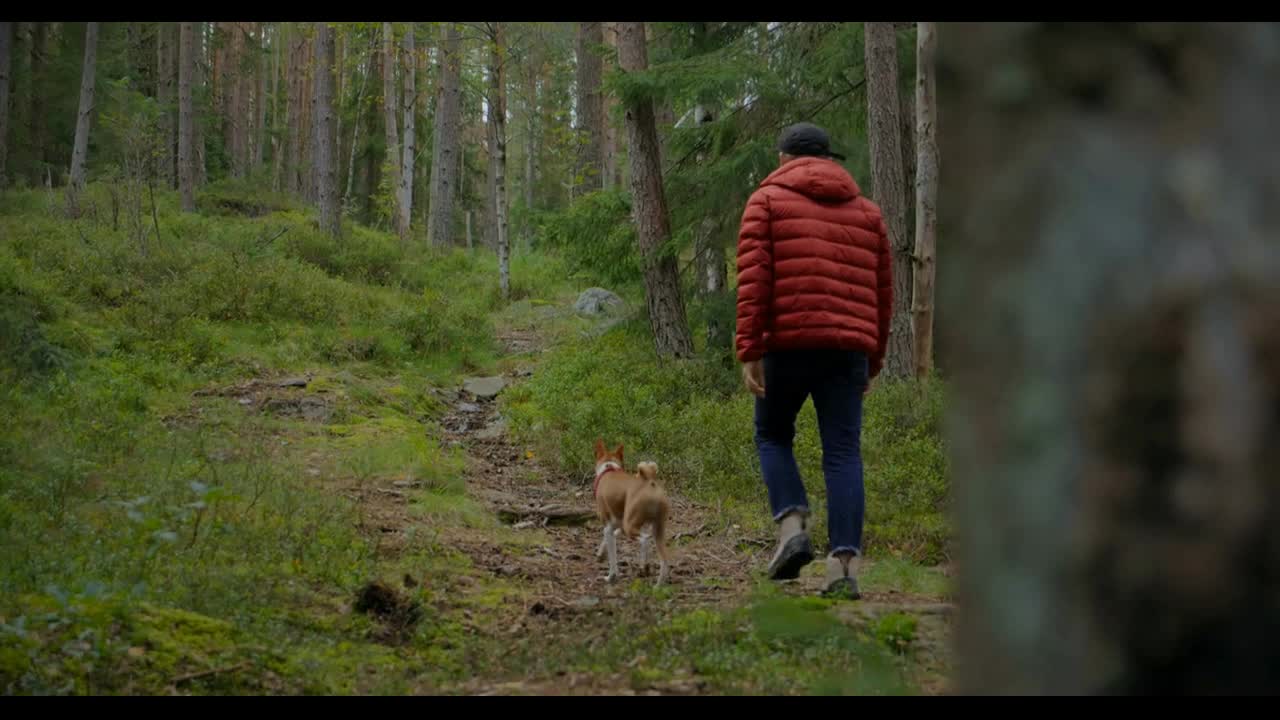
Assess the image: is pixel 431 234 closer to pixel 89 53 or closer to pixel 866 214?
pixel 89 53

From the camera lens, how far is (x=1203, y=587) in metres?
1.01

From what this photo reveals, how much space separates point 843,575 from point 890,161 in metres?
7.04

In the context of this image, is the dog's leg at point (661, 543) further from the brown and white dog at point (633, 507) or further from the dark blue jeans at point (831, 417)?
the dark blue jeans at point (831, 417)

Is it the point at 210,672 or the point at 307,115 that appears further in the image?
the point at 307,115

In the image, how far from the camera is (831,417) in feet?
18.1

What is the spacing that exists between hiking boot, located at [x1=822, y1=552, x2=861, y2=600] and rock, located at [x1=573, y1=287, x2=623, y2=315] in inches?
568

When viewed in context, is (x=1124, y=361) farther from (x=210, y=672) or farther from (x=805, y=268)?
(x=805, y=268)

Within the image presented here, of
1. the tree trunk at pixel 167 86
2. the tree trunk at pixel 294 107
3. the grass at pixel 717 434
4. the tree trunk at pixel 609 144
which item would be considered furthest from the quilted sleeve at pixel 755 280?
the tree trunk at pixel 294 107

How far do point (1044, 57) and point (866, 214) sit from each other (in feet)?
15.0

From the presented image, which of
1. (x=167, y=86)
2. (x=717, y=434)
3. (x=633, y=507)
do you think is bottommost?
(x=633, y=507)

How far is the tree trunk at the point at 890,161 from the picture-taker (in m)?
11.1

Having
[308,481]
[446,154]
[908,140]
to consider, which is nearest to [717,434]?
[308,481]

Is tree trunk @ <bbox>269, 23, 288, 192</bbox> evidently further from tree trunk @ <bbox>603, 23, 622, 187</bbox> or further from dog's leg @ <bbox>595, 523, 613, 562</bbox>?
dog's leg @ <bbox>595, 523, 613, 562</bbox>
